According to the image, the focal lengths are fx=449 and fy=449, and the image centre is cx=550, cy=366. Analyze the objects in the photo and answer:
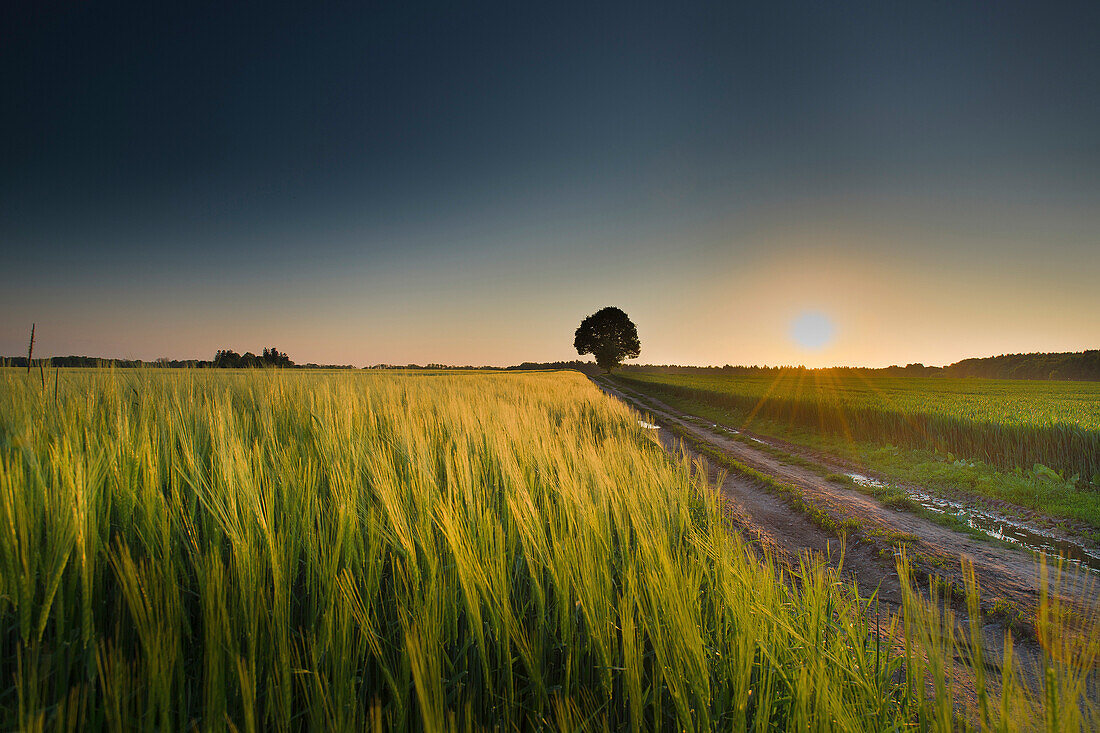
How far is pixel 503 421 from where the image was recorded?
159 inches

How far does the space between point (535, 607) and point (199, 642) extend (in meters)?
0.94

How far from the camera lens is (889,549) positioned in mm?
4879

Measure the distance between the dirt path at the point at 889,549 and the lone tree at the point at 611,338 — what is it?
235ft

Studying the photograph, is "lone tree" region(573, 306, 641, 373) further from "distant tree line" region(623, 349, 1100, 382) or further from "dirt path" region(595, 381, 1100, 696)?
"dirt path" region(595, 381, 1100, 696)

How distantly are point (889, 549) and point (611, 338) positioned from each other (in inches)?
2987

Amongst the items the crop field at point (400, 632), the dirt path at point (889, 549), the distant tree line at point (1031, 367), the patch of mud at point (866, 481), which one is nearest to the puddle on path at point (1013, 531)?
the dirt path at point (889, 549)

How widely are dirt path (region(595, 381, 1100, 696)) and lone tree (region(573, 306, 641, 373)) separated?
71.7m

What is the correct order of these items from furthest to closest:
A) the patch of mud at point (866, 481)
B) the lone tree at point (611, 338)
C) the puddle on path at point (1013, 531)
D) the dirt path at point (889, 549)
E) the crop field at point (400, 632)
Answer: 1. the lone tree at point (611, 338)
2. the patch of mud at point (866, 481)
3. the puddle on path at point (1013, 531)
4. the dirt path at point (889, 549)
5. the crop field at point (400, 632)

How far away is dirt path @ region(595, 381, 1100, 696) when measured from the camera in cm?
376

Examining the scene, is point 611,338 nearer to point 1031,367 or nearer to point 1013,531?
point 1031,367

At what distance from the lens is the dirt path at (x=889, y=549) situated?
376 centimetres

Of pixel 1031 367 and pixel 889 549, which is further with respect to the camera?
pixel 1031 367

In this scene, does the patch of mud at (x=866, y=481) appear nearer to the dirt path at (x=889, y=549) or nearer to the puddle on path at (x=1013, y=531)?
the puddle on path at (x=1013, y=531)

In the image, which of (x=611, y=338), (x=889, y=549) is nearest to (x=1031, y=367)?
(x=611, y=338)
